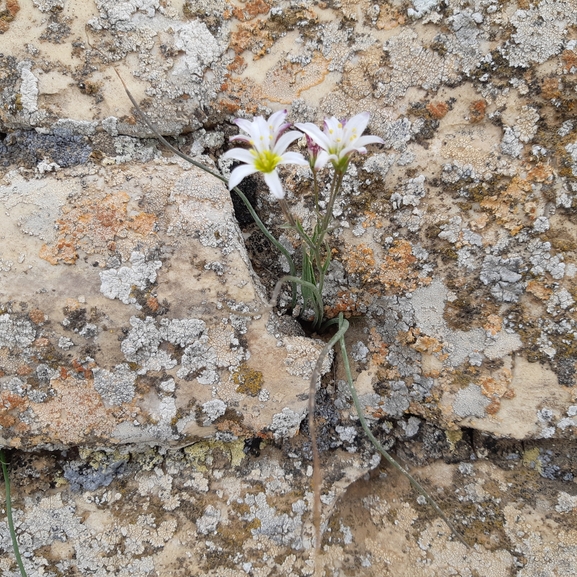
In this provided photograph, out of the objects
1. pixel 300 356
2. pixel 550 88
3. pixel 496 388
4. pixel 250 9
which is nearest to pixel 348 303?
pixel 300 356

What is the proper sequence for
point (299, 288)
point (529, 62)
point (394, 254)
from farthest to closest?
point (299, 288) → point (394, 254) → point (529, 62)

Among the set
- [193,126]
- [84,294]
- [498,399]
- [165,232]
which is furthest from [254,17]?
[498,399]

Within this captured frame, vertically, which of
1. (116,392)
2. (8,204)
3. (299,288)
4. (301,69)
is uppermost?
(301,69)

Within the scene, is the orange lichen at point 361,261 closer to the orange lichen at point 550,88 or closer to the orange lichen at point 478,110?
the orange lichen at point 478,110

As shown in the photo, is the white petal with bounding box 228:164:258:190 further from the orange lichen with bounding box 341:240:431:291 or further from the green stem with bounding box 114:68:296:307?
the orange lichen with bounding box 341:240:431:291

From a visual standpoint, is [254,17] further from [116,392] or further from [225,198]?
[116,392]

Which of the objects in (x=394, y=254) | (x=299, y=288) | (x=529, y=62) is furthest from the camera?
(x=299, y=288)
